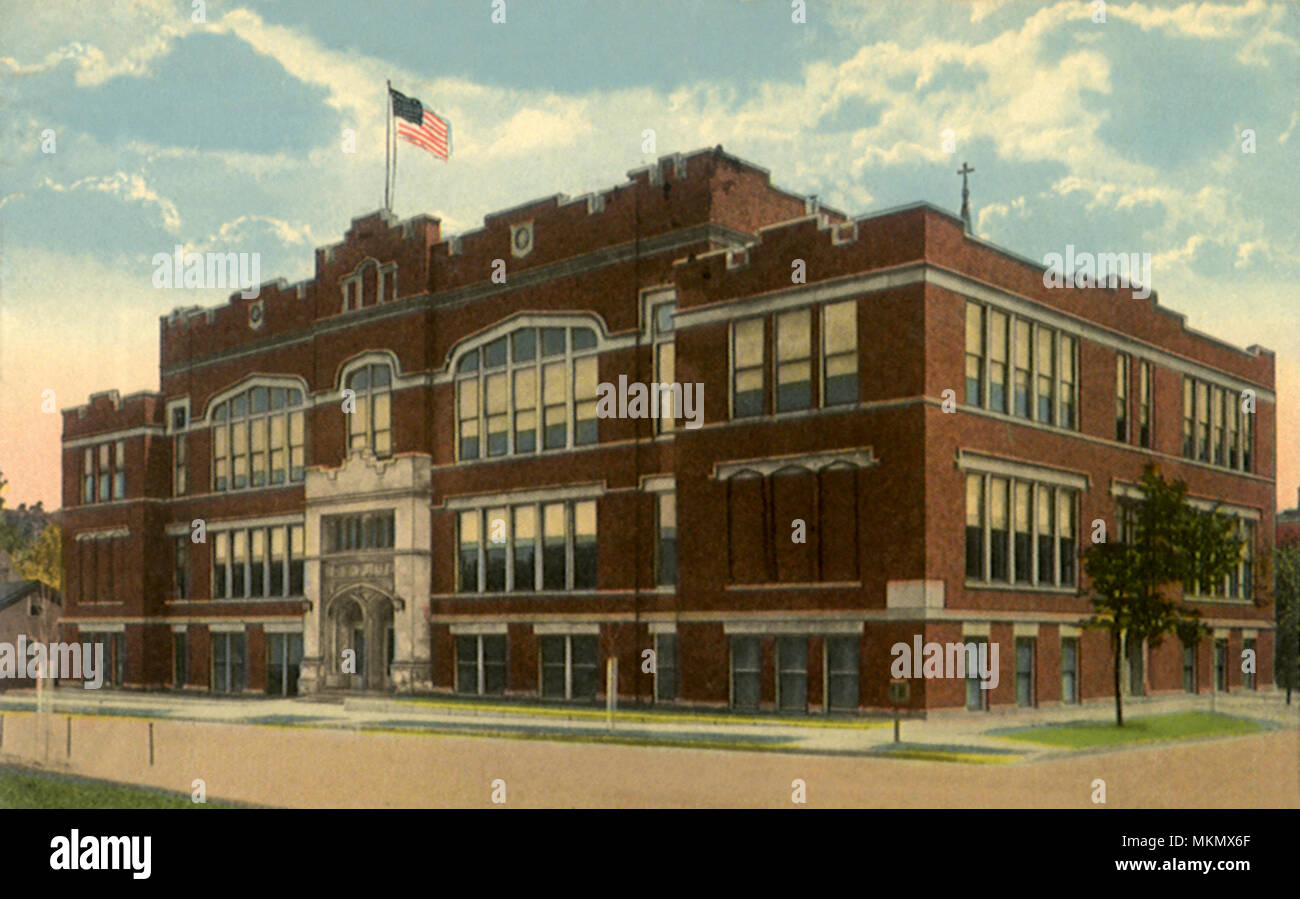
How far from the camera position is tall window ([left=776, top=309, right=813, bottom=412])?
33.9 m

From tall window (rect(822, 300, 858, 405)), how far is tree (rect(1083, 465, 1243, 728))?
6784mm

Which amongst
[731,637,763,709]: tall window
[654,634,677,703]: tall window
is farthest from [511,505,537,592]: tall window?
[731,637,763,709]: tall window

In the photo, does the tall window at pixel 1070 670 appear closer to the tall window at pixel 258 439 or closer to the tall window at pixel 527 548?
the tall window at pixel 527 548

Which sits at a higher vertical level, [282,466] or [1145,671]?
[282,466]

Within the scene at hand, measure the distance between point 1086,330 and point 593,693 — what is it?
16.9 metres

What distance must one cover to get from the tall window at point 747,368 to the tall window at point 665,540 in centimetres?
365

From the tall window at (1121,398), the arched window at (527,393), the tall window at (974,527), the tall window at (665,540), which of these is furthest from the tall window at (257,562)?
the tall window at (1121,398)

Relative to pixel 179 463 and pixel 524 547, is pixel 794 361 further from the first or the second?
pixel 179 463

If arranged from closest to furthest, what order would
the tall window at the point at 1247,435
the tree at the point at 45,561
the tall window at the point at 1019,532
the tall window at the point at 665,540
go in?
the tall window at the point at 1019,532
the tall window at the point at 665,540
the tall window at the point at 1247,435
the tree at the point at 45,561

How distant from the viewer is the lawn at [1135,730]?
2716cm

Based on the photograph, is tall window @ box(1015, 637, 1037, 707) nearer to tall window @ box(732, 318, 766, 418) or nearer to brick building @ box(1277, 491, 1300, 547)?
tall window @ box(732, 318, 766, 418)

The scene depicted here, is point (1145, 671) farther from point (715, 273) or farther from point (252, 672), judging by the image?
point (252, 672)

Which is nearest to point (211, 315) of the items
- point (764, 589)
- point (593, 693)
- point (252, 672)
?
point (252, 672)

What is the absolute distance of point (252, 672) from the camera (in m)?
50.8
